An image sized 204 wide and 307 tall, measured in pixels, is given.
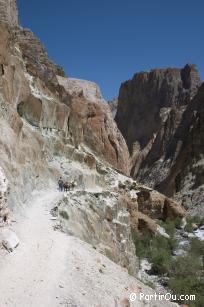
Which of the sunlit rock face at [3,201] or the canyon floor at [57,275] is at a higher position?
the sunlit rock face at [3,201]

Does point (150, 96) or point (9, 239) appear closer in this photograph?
point (9, 239)

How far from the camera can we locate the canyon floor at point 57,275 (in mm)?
8391

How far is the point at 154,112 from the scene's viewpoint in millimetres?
128750

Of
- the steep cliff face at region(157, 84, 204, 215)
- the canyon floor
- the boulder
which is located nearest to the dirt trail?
the canyon floor

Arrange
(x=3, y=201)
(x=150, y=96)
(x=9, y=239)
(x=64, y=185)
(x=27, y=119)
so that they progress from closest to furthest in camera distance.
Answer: (x=9, y=239) → (x=3, y=201) → (x=64, y=185) → (x=27, y=119) → (x=150, y=96)

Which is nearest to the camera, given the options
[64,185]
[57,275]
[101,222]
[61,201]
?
[57,275]

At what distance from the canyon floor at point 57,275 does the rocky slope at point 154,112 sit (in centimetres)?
8182

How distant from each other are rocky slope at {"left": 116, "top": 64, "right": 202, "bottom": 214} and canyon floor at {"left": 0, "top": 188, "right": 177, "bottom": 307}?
268 ft

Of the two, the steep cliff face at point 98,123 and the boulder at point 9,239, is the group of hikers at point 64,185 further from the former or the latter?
the steep cliff face at point 98,123

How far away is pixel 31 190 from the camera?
58.0ft

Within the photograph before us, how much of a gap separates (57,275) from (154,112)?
121 m

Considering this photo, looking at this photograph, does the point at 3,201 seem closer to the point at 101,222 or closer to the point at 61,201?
the point at 61,201

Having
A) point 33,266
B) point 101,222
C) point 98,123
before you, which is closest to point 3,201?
point 33,266

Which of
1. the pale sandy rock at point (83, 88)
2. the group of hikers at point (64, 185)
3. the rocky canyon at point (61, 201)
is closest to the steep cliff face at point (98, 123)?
the pale sandy rock at point (83, 88)
